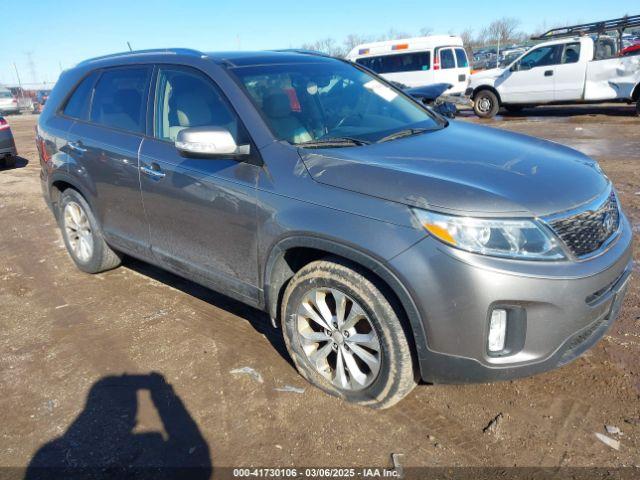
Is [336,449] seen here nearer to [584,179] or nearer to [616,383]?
[616,383]

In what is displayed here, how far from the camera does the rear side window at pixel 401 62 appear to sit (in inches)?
730

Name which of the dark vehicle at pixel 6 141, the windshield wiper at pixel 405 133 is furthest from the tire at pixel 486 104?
the windshield wiper at pixel 405 133

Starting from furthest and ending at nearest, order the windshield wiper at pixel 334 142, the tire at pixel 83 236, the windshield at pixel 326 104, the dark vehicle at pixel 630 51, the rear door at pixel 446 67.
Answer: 1. the rear door at pixel 446 67
2. the dark vehicle at pixel 630 51
3. the tire at pixel 83 236
4. the windshield at pixel 326 104
5. the windshield wiper at pixel 334 142

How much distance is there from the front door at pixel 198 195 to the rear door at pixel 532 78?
42.4 feet

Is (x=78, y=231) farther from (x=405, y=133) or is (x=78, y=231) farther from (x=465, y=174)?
(x=465, y=174)

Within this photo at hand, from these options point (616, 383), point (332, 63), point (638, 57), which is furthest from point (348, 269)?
point (638, 57)

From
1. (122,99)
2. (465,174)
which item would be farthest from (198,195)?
(465,174)

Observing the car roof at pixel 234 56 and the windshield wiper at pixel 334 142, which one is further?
the car roof at pixel 234 56

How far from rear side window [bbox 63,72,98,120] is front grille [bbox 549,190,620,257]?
3.59 m

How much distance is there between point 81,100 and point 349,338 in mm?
3129

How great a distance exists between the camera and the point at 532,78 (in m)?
13.9

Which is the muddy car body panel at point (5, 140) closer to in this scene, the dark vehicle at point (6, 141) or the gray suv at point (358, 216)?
the dark vehicle at point (6, 141)

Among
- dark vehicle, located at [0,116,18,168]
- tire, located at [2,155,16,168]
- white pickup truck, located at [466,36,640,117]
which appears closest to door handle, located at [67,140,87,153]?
dark vehicle, located at [0,116,18,168]

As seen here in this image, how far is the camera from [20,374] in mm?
3158
